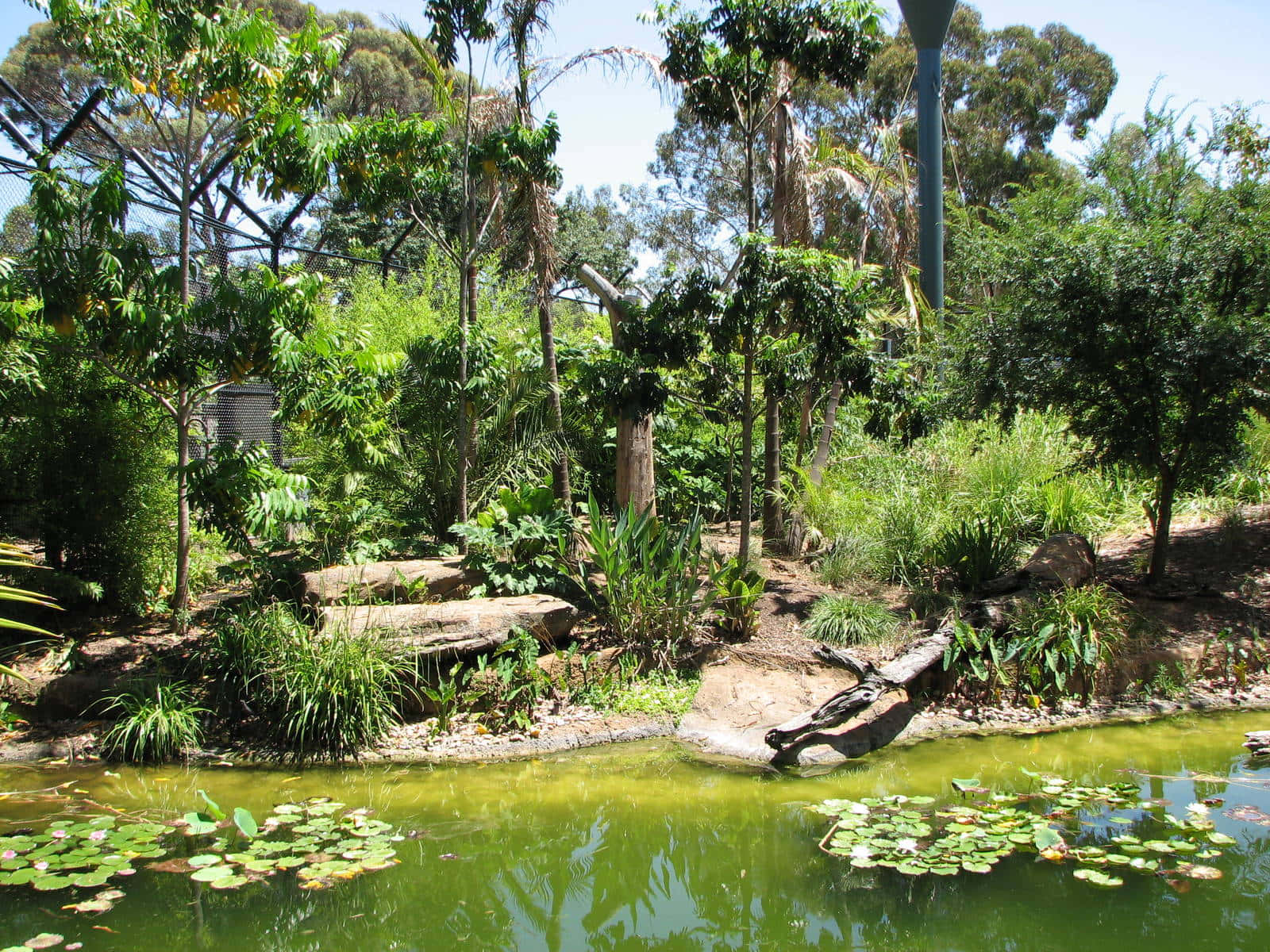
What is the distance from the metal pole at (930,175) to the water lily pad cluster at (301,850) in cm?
936

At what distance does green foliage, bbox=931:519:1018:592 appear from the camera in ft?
25.8

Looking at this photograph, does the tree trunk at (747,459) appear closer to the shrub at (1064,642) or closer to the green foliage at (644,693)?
the green foliage at (644,693)

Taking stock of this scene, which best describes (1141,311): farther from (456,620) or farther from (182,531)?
(182,531)

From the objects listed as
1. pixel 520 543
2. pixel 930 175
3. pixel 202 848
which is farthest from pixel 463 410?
pixel 930 175

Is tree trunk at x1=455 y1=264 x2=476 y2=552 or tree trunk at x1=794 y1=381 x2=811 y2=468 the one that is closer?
tree trunk at x1=455 y1=264 x2=476 y2=552

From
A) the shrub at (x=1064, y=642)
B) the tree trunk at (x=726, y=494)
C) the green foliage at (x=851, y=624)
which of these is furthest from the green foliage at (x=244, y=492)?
the shrub at (x=1064, y=642)

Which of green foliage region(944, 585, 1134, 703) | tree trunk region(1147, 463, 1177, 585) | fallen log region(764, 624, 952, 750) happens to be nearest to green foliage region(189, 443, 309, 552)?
fallen log region(764, 624, 952, 750)

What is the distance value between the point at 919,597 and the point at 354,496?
5463mm

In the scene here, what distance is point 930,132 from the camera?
12211 millimetres

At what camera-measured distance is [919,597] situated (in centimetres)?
775

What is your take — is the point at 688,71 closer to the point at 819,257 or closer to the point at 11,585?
the point at 819,257

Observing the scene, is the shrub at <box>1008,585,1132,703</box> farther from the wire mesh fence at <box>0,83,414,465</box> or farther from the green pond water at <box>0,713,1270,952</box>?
the wire mesh fence at <box>0,83,414,465</box>

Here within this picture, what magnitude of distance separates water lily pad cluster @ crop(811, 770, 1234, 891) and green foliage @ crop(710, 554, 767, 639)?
2437 mm

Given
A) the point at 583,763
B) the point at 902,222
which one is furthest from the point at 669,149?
the point at 583,763
